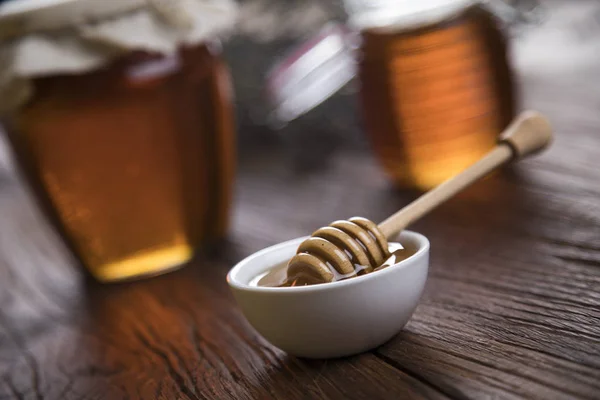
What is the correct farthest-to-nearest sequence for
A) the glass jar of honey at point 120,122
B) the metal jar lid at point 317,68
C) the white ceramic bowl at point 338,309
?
1. the metal jar lid at point 317,68
2. the glass jar of honey at point 120,122
3. the white ceramic bowl at point 338,309

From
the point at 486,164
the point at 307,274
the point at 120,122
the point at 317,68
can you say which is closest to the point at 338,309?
the point at 307,274

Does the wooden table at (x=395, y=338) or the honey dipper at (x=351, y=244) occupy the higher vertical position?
the honey dipper at (x=351, y=244)

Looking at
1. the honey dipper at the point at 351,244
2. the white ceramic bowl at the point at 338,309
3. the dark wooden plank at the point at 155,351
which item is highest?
the honey dipper at the point at 351,244

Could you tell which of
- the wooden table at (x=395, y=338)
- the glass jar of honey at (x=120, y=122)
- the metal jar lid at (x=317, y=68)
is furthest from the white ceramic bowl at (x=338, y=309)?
the metal jar lid at (x=317, y=68)

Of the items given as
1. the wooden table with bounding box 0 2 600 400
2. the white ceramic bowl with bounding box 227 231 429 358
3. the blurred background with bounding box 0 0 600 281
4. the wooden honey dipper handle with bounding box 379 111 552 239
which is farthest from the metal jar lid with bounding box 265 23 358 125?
the white ceramic bowl with bounding box 227 231 429 358

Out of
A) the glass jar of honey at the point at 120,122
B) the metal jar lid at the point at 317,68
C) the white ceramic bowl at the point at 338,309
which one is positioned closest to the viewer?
the white ceramic bowl at the point at 338,309

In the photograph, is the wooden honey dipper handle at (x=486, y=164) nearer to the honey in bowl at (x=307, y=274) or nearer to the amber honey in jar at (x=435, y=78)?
the honey in bowl at (x=307, y=274)
